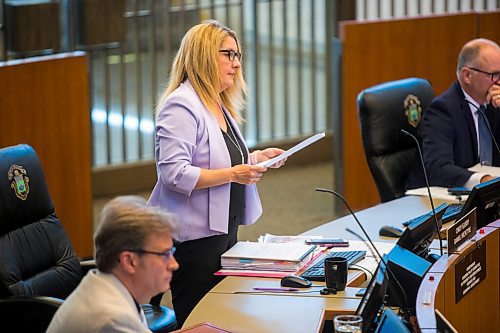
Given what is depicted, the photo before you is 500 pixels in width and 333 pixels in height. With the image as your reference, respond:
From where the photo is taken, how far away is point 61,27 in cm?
744

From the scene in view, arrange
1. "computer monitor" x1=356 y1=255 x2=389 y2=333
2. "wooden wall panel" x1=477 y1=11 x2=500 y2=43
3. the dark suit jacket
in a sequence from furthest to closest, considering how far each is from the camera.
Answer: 1. "wooden wall panel" x1=477 y1=11 x2=500 y2=43
2. the dark suit jacket
3. "computer monitor" x1=356 y1=255 x2=389 y2=333

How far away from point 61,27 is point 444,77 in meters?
2.77

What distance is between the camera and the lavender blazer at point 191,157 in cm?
406

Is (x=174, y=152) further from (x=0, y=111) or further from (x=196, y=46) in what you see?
(x=0, y=111)

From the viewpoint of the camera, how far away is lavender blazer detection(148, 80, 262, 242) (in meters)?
4.06

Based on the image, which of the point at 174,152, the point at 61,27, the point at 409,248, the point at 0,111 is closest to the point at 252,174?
the point at 174,152

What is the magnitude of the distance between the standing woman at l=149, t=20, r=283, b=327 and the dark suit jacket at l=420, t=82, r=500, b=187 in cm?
149

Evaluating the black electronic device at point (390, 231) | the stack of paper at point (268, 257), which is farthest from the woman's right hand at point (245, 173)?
the black electronic device at point (390, 231)

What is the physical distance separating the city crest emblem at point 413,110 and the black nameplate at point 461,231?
5.35 feet

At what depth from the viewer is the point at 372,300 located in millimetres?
3125

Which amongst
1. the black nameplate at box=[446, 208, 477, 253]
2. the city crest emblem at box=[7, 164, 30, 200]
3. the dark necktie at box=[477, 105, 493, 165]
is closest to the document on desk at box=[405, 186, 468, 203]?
the dark necktie at box=[477, 105, 493, 165]

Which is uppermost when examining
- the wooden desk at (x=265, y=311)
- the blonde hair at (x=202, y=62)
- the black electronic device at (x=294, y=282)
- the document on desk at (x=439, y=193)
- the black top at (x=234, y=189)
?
the blonde hair at (x=202, y=62)

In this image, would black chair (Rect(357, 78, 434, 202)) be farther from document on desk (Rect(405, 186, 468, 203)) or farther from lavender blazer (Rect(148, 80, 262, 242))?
lavender blazer (Rect(148, 80, 262, 242))

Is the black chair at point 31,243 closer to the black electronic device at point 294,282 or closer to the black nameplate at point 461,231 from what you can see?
the black electronic device at point 294,282
